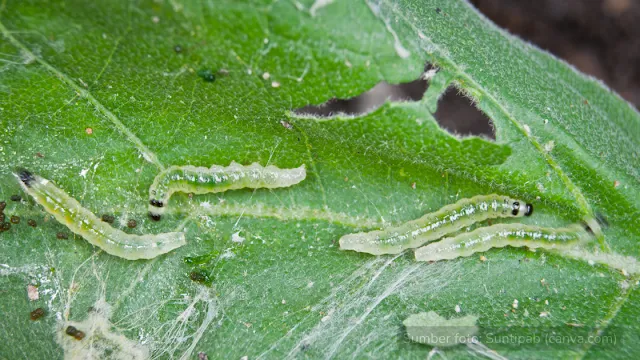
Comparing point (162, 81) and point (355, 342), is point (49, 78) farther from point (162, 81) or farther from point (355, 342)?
point (355, 342)

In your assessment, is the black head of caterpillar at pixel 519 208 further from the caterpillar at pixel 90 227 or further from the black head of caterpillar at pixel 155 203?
the black head of caterpillar at pixel 155 203

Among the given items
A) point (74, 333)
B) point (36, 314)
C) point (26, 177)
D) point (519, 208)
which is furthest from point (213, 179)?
point (519, 208)

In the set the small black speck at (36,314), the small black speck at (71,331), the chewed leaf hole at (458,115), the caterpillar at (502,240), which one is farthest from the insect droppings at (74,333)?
the chewed leaf hole at (458,115)

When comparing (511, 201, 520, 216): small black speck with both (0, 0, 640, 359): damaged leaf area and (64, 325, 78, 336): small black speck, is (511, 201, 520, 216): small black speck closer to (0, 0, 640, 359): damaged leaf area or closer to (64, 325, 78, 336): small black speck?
(0, 0, 640, 359): damaged leaf area

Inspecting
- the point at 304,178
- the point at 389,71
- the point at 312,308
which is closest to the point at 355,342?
the point at 312,308

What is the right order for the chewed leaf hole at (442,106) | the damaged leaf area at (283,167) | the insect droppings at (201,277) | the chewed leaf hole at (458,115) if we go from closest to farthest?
the damaged leaf area at (283,167)
the insect droppings at (201,277)
the chewed leaf hole at (442,106)
the chewed leaf hole at (458,115)

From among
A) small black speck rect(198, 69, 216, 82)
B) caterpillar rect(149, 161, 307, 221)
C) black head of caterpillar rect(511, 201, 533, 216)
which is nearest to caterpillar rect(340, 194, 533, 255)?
black head of caterpillar rect(511, 201, 533, 216)
